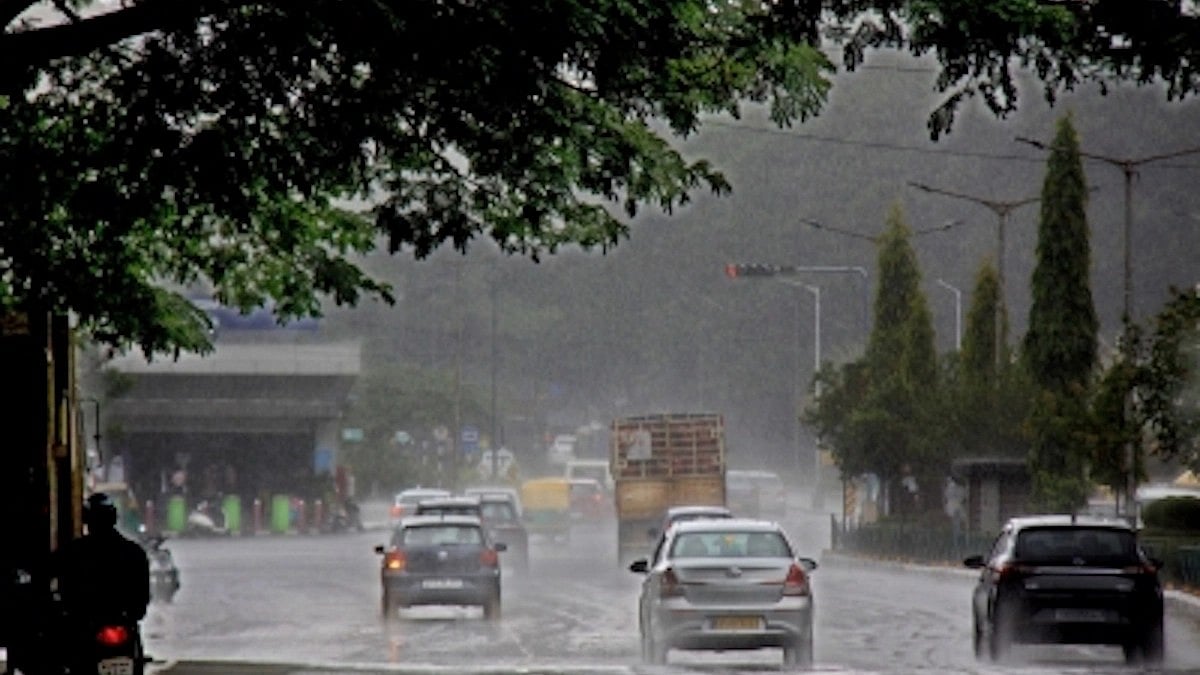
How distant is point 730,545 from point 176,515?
213 feet

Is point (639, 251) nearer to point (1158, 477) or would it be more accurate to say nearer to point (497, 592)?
point (1158, 477)

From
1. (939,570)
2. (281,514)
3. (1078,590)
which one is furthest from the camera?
(281,514)

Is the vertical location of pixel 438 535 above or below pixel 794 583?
above

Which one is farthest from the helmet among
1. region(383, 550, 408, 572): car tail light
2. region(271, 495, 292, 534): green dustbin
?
region(271, 495, 292, 534): green dustbin

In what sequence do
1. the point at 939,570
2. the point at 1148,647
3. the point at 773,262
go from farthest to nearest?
the point at 773,262, the point at 939,570, the point at 1148,647

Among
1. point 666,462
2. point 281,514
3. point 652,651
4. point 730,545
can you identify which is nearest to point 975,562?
point 730,545

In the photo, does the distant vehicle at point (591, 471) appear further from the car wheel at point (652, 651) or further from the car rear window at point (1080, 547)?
the car rear window at point (1080, 547)

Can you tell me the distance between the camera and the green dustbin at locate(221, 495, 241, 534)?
96.2 metres

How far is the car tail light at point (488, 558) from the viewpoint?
41.8m

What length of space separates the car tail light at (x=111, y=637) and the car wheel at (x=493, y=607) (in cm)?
2433

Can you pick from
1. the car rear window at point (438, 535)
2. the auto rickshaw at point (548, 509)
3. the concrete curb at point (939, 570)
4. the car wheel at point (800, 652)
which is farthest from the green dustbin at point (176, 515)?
the car wheel at point (800, 652)

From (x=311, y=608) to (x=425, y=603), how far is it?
5.27 metres

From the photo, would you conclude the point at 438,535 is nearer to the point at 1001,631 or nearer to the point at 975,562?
the point at 975,562

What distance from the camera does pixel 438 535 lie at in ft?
138
